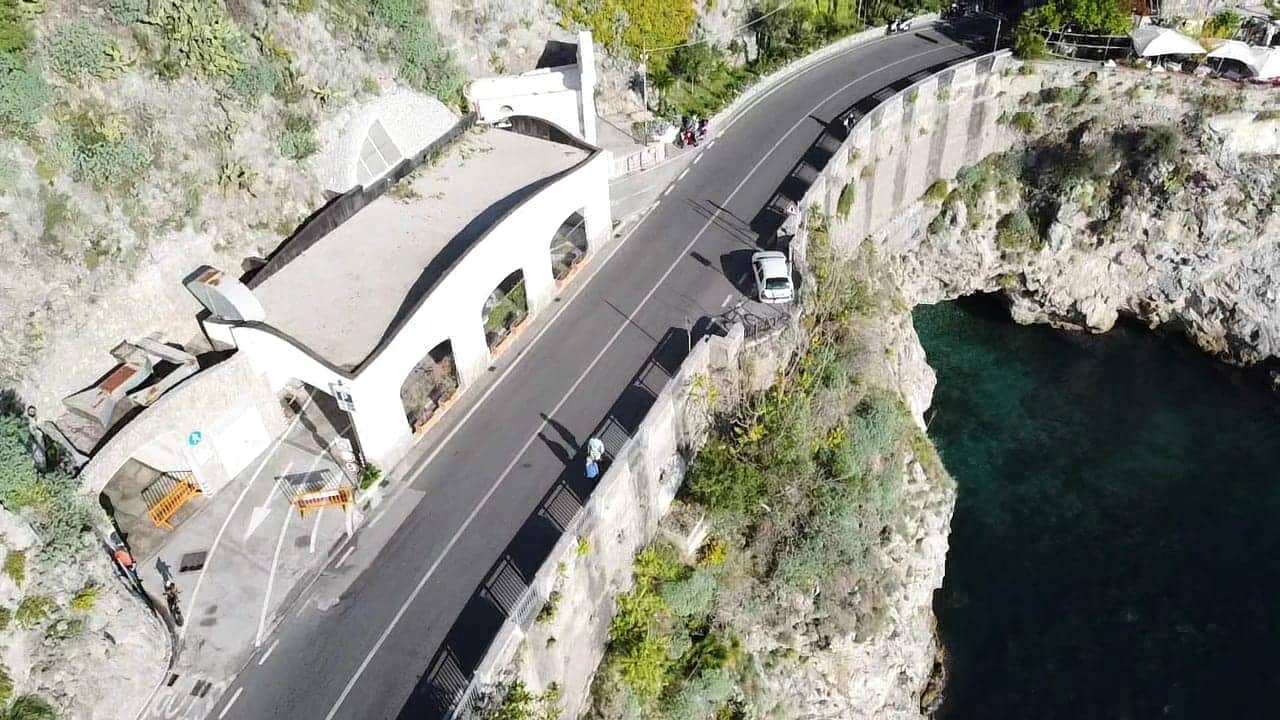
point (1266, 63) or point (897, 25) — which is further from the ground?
point (897, 25)

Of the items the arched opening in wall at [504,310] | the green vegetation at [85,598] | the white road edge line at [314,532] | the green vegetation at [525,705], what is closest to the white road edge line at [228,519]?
the green vegetation at [85,598]

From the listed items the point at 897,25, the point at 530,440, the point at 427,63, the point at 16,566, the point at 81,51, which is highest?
the point at 81,51

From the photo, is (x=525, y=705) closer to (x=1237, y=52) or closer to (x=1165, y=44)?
(x=1165, y=44)

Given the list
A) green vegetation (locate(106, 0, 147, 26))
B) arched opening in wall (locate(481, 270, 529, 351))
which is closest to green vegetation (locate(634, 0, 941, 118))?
arched opening in wall (locate(481, 270, 529, 351))

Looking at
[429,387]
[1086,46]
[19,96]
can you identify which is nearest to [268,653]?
[429,387]

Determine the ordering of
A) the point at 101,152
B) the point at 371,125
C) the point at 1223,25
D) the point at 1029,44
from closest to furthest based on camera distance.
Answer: the point at 101,152 → the point at 371,125 → the point at 1029,44 → the point at 1223,25

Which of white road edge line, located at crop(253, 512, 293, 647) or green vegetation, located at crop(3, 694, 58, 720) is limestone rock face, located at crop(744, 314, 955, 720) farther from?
green vegetation, located at crop(3, 694, 58, 720)

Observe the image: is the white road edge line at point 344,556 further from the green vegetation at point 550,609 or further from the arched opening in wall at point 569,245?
the arched opening in wall at point 569,245
